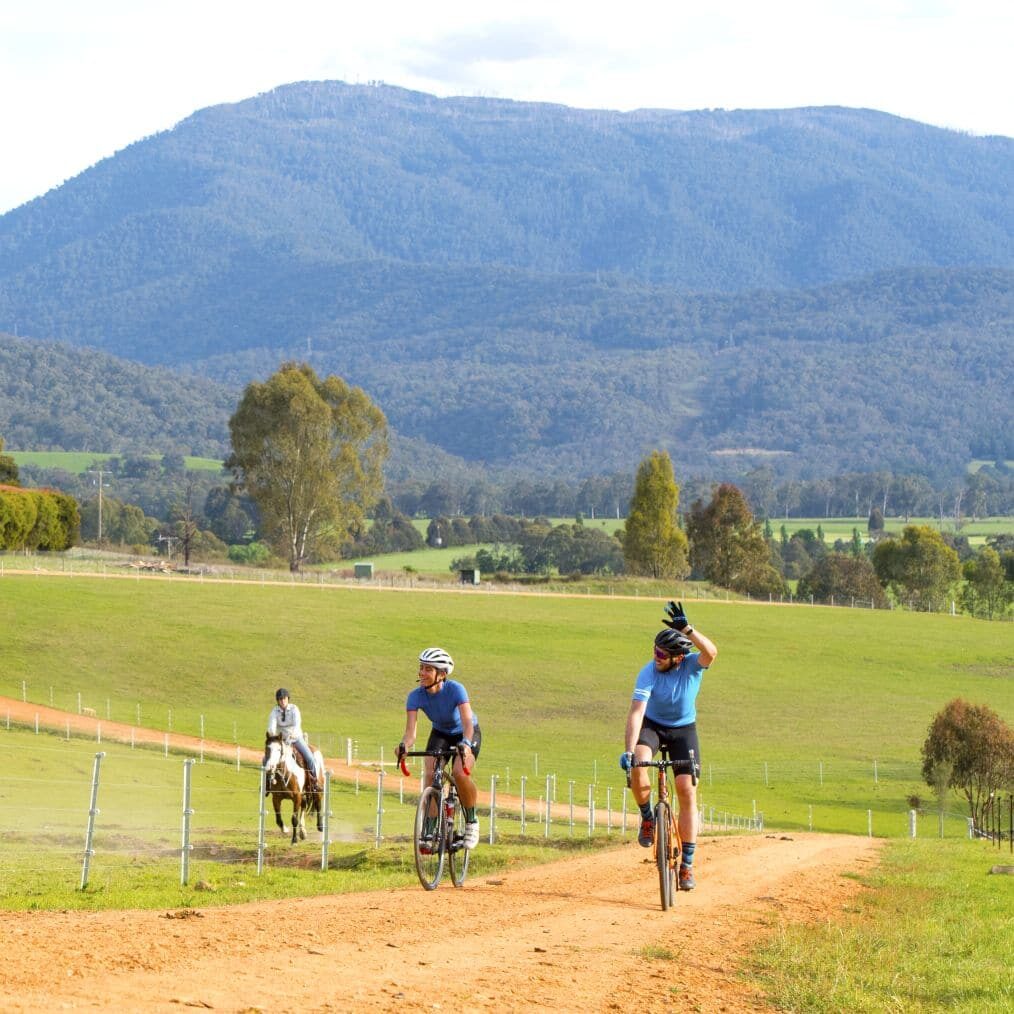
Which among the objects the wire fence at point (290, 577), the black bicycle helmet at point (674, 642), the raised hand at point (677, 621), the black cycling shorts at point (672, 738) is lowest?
the black cycling shorts at point (672, 738)

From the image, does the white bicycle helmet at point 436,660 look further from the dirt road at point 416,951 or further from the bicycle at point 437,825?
the dirt road at point 416,951

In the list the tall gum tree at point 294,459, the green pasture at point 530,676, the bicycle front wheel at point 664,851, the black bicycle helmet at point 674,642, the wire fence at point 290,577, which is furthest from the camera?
the tall gum tree at point 294,459

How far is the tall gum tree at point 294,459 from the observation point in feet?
379

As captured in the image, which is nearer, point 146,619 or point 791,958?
point 791,958

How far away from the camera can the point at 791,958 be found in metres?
13.3

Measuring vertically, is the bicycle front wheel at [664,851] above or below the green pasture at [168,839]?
above

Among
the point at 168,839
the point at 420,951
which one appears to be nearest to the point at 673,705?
the point at 420,951

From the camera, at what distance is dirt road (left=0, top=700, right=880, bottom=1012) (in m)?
10.6

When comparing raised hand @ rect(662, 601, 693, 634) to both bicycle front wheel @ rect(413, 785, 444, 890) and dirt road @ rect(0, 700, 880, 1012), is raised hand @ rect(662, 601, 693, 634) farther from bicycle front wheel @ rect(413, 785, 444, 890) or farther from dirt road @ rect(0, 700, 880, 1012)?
bicycle front wheel @ rect(413, 785, 444, 890)

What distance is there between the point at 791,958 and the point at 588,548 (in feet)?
545

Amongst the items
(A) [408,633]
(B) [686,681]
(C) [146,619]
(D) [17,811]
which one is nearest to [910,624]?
(A) [408,633]

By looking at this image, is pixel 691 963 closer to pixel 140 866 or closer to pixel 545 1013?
pixel 545 1013

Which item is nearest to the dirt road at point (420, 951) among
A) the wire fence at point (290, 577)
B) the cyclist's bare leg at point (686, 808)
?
the cyclist's bare leg at point (686, 808)

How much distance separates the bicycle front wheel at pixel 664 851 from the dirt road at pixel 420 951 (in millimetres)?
185
